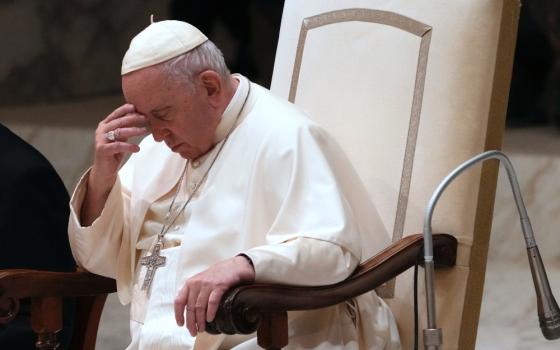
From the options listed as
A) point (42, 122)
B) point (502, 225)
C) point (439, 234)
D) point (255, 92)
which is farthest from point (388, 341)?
point (42, 122)

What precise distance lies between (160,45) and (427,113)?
0.70m

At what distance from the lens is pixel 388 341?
3160 mm

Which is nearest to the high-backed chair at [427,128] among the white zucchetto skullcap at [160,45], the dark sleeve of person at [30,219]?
the dark sleeve of person at [30,219]

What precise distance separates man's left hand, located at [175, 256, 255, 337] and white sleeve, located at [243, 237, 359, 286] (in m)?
0.06

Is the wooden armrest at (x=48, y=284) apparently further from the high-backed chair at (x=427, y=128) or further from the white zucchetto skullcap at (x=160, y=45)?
the white zucchetto skullcap at (x=160, y=45)

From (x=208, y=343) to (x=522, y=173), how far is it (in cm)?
315

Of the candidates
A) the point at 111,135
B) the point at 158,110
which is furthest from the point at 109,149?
the point at 158,110

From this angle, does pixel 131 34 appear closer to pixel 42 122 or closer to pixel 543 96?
pixel 42 122

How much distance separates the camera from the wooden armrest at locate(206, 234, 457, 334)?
2.72 m

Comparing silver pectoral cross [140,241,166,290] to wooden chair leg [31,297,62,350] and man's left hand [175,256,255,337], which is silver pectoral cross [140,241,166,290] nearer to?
wooden chair leg [31,297,62,350]

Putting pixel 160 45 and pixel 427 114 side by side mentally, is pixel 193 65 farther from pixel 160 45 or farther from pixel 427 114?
pixel 427 114

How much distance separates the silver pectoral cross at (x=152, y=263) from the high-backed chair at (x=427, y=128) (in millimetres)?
190

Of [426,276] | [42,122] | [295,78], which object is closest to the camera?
[426,276]

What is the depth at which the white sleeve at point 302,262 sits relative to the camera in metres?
2.85
